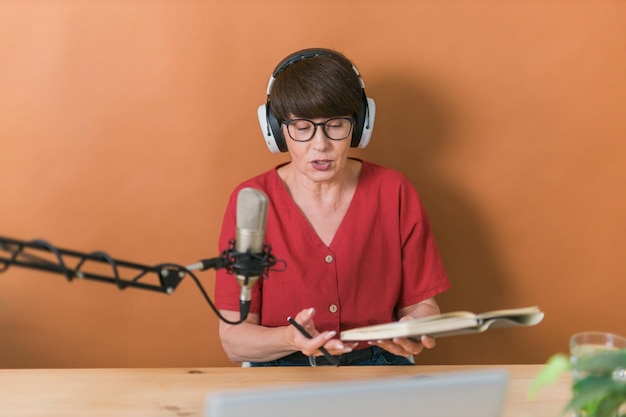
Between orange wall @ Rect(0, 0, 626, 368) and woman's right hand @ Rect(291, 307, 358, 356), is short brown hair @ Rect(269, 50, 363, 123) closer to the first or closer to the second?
orange wall @ Rect(0, 0, 626, 368)

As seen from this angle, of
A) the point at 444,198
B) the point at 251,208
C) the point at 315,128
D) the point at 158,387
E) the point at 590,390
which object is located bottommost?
the point at 158,387

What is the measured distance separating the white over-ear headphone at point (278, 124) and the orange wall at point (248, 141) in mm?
340

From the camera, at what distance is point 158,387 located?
131 centimetres

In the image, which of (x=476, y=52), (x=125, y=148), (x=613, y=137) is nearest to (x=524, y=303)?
(x=613, y=137)

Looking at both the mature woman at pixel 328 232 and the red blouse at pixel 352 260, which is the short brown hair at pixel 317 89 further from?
the red blouse at pixel 352 260

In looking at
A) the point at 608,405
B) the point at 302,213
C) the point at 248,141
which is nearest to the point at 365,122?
the point at 302,213

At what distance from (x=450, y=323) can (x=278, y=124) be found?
2.37ft

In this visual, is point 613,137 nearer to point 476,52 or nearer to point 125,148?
point 476,52

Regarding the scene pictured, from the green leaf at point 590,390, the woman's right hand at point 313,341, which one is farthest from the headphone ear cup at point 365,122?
the green leaf at point 590,390

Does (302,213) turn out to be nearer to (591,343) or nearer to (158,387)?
(158,387)

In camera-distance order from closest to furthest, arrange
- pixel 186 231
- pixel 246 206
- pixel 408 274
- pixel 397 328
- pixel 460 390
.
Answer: pixel 460 390 → pixel 246 206 → pixel 397 328 → pixel 408 274 → pixel 186 231

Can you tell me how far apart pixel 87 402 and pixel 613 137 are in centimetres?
176

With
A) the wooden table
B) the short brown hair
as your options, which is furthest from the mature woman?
the wooden table

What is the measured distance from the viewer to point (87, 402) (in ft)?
4.12
